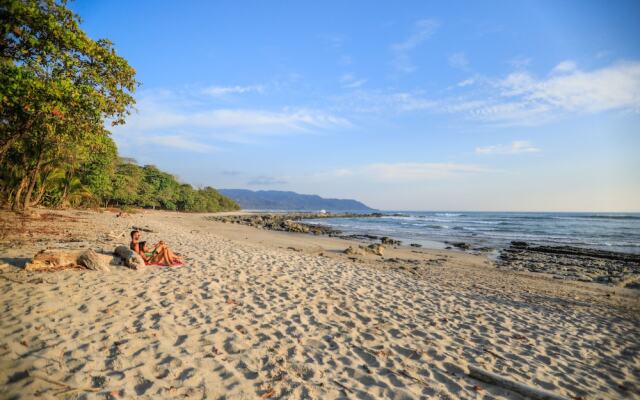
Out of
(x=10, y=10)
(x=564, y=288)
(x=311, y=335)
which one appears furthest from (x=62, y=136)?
(x=564, y=288)

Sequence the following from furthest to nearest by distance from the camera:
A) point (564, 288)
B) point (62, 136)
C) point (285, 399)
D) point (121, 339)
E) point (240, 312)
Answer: point (564, 288)
point (62, 136)
point (240, 312)
point (121, 339)
point (285, 399)

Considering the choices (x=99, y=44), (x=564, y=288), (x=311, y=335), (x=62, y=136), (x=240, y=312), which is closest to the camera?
(x=311, y=335)

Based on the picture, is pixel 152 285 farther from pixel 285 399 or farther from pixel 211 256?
pixel 285 399

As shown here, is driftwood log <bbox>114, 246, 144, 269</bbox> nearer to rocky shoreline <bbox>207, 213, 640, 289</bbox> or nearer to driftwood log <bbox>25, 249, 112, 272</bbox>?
driftwood log <bbox>25, 249, 112, 272</bbox>

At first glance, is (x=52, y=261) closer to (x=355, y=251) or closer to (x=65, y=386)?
(x=65, y=386)

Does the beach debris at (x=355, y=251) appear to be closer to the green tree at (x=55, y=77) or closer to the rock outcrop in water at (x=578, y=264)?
the rock outcrop in water at (x=578, y=264)

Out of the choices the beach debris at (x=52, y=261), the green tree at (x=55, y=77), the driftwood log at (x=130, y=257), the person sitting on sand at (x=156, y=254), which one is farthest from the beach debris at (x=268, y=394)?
the green tree at (x=55, y=77)

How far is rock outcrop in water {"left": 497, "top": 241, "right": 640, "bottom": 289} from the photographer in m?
12.5

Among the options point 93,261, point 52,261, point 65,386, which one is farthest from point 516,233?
point 65,386

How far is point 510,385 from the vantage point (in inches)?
151

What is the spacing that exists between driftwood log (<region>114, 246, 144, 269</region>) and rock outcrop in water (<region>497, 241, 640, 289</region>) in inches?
623

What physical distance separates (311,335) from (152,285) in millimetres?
4142

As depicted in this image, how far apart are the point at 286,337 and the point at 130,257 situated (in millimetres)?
5703

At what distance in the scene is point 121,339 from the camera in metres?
4.29
